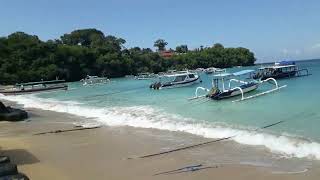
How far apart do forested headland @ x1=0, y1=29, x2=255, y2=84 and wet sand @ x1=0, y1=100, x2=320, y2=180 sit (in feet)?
292

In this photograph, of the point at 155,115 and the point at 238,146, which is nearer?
the point at 238,146

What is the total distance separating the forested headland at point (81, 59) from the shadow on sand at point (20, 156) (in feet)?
301

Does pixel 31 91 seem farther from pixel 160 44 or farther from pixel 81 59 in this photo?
pixel 160 44

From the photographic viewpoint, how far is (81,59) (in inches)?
5037

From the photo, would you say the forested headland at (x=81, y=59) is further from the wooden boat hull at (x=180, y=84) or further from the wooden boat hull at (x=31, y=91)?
the wooden boat hull at (x=180, y=84)

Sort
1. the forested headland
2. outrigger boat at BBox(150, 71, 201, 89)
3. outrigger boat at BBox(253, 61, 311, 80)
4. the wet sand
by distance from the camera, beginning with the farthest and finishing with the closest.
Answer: the forested headland, outrigger boat at BBox(253, 61, 311, 80), outrigger boat at BBox(150, 71, 201, 89), the wet sand

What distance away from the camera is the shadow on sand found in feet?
46.2

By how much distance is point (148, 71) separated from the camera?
484 ft

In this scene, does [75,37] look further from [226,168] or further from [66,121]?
[226,168]

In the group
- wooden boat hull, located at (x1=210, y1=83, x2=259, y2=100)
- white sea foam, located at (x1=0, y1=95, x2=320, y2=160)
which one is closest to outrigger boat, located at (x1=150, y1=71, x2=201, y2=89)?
wooden boat hull, located at (x1=210, y1=83, x2=259, y2=100)

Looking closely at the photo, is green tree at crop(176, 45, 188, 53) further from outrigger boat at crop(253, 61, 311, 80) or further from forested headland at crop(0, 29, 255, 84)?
outrigger boat at crop(253, 61, 311, 80)

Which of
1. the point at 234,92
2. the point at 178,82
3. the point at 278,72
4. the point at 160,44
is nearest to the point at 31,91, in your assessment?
the point at 178,82

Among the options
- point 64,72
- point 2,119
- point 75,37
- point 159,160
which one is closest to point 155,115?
point 2,119

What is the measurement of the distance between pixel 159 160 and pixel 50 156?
3.97 m
